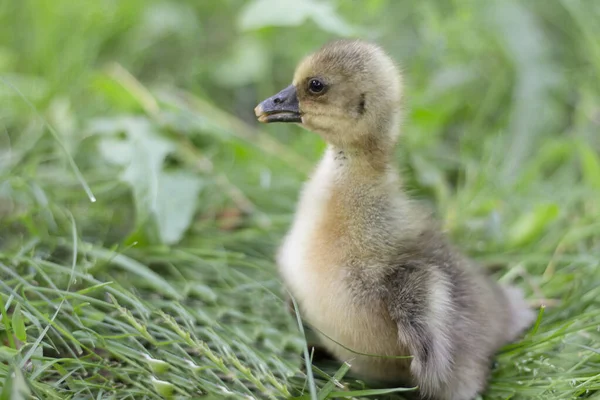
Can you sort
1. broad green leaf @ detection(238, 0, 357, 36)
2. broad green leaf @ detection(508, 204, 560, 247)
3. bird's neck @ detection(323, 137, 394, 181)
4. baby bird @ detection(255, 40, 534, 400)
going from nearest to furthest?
baby bird @ detection(255, 40, 534, 400), bird's neck @ detection(323, 137, 394, 181), broad green leaf @ detection(508, 204, 560, 247), broad green leaf @ detection(238, 0, 357, 36)

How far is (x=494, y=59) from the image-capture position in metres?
3.27

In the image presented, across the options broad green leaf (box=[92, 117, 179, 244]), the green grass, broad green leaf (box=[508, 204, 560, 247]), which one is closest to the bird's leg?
the green grass

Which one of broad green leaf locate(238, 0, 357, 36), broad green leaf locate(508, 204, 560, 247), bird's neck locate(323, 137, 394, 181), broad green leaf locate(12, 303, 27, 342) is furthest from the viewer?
broad green leaf locate(238, 0, 357, 36)

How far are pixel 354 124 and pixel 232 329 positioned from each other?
1.99 ft

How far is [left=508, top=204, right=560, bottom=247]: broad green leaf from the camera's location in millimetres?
2299

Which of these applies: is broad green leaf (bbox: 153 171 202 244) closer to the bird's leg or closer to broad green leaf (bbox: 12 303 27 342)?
the bird's leg

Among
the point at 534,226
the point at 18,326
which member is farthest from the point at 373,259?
the point at 534,226

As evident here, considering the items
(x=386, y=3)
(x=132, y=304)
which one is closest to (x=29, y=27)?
(x=386, y=3)

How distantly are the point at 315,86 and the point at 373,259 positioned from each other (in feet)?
1.49

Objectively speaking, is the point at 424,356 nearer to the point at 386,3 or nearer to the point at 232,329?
the point at 232,329

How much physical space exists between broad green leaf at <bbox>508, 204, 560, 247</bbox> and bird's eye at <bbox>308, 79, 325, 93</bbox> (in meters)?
0.95

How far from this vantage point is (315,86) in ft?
5.69

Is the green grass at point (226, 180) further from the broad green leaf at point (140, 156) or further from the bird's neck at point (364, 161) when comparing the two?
the bird's neck at point (364, 161)

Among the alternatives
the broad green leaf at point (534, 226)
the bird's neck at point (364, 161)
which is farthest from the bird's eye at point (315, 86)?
the broad green leaf at point (534, 226)
